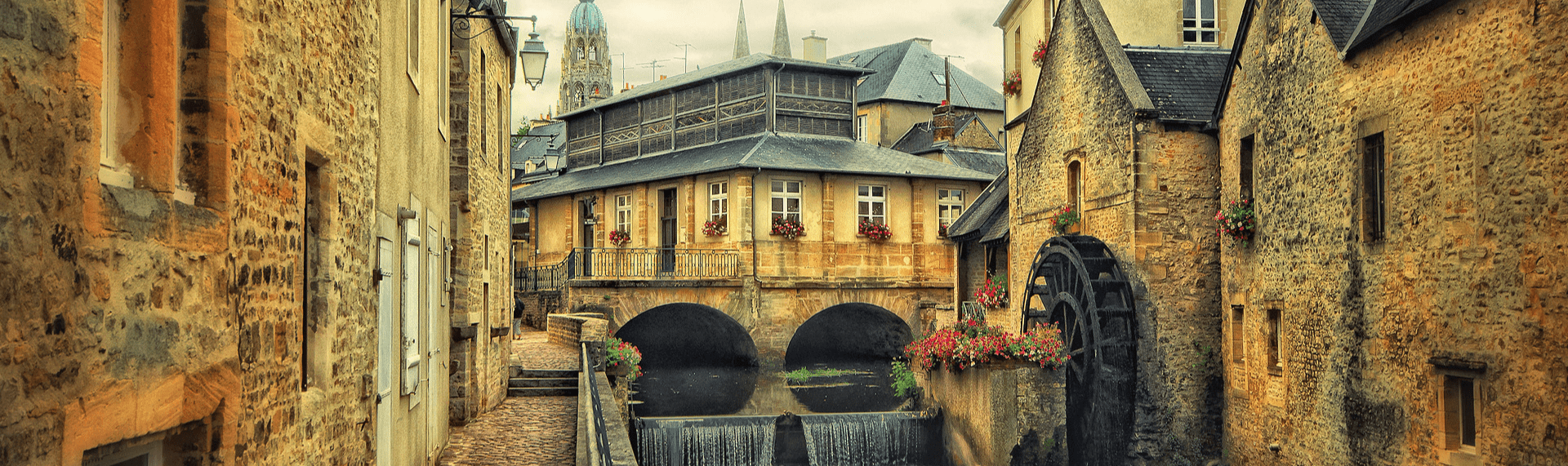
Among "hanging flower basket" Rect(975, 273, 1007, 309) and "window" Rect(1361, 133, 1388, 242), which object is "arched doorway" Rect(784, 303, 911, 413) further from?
"window" Rect(1361, 133, 1388, 242)

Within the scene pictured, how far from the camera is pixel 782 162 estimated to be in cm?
2650

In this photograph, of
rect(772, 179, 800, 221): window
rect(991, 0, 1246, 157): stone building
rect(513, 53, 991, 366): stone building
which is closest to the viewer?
rect(991, 0, 1246, 157): stone building

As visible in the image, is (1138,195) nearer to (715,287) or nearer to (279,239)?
(279,239)

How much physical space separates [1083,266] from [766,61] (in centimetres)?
1558

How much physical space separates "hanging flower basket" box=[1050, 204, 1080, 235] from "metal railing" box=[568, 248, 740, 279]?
11084 millimetres

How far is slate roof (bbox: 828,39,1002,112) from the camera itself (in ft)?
145

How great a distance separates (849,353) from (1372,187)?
20.9 m

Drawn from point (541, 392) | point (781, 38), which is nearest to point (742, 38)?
point (781, 38)

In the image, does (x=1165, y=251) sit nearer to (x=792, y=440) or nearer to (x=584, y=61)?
(x=792, y=440)

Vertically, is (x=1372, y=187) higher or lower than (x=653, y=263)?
higher

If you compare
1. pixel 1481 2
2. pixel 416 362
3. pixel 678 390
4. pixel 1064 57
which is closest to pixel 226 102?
pixel 416 362

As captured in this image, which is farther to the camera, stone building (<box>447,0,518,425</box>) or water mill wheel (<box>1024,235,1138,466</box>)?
water mill wheel (<box>1024,235,1138,466</box>)

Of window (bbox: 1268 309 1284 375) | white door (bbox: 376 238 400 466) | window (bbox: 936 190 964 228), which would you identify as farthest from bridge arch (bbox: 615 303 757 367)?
white door (bbox: 376 238 400 466)

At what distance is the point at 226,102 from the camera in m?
3.81
